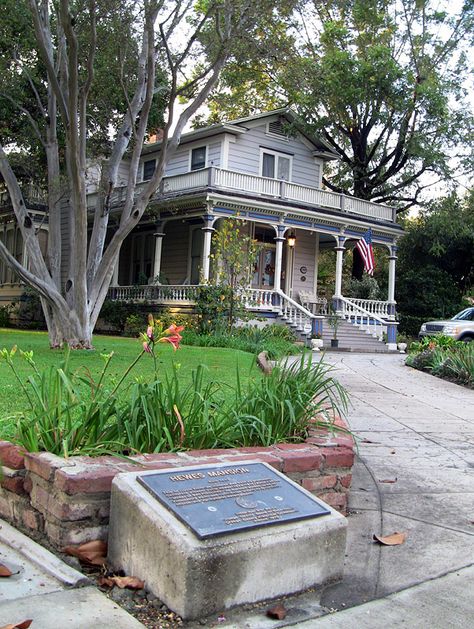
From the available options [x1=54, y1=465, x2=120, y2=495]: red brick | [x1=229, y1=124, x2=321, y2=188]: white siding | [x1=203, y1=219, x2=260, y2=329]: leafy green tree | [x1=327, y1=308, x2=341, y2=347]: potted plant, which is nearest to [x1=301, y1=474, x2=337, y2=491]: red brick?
[x1=54, y1=465, x2=120, y2=495]: red brick

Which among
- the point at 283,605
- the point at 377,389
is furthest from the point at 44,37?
the point at 283,605

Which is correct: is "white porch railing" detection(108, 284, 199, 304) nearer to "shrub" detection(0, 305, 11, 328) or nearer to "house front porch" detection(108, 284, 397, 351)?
"house front porch" detection(108, 284, 397, 351)

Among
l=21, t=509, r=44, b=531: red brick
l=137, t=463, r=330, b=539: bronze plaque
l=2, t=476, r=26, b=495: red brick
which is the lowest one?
l=21, t=509, r=44, b=531: red brick

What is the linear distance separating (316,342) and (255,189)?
662 centimetres

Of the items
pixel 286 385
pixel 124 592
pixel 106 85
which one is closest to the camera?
pixel 124 592

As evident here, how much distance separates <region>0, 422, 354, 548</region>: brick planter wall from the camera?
133 inches

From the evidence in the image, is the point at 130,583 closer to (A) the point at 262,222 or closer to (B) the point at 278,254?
(B) the point at 278,254

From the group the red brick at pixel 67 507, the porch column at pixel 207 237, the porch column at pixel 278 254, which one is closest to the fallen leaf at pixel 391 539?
the red brick at pixel 67 507

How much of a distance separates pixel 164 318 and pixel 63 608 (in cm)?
1829

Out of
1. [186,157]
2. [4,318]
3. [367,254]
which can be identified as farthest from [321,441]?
[4,318]

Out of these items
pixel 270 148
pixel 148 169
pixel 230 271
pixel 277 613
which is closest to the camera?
pixel 277 613

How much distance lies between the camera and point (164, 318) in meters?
21.0

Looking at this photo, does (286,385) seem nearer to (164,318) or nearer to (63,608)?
(63,608)

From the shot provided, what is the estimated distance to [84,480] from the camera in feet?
11.0
